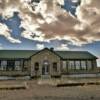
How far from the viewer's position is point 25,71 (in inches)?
2020

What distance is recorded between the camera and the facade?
50925 millimetres

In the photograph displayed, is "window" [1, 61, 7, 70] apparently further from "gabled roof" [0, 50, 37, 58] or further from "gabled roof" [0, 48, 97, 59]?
"gabled roof" [0, 50, 37, 58]

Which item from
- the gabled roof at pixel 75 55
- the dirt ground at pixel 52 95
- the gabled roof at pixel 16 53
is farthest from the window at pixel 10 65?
the dirt ground at pixel 52 95

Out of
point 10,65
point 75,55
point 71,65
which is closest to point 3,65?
point 10,65

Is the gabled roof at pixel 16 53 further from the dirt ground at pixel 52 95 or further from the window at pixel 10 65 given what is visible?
the dirt ground at pixel 52 95

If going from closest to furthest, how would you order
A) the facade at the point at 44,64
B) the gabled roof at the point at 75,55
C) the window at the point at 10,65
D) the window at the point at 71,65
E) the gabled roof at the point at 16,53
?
the facade at the point at 44,64 < the window at the point at 10,65 < the gabled roof at the point at 16,53 < the window at the point at 71,65 < the gabled roof at the point at 75,55

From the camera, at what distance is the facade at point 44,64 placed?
Answer: 50.9 meters

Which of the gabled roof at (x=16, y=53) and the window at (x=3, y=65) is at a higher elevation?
the gabled roof at (x=16, y=53)

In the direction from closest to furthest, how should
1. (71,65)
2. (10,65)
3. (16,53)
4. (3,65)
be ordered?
(3,65)
(10,65)
(71,65)
(16,53)

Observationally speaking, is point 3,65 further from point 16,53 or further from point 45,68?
point 45,68

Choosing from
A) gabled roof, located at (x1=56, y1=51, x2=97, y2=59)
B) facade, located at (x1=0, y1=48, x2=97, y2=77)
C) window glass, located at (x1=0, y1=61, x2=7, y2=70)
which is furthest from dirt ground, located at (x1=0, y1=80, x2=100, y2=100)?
gabled roof, located at (x1=56, y1=51, x2=97, y2=59)

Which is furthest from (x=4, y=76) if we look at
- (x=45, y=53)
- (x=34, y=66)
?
(x=45, y=53)

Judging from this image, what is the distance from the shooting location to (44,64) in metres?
51.0

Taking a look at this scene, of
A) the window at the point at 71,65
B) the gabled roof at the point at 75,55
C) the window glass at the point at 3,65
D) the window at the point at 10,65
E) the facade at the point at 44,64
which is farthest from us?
the gabled roof at the point at 75,55
